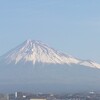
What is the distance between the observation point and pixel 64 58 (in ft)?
290

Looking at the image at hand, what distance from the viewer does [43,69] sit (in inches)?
3346

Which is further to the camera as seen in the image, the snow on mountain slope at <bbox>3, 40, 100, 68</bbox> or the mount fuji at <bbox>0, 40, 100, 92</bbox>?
the snow on mountain slope at <bbox>3, 40, 100, 68</bbox>

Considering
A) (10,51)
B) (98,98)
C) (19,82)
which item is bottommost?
(98,98)

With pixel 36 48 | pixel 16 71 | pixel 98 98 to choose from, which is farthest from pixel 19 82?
pixel 98 98

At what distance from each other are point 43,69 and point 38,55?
230 centimetres

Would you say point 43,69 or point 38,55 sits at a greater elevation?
point 38,55

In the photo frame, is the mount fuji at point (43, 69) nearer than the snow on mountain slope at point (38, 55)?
Yes

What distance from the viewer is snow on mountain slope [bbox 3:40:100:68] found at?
85.1 meters

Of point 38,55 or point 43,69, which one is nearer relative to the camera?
point 43,69

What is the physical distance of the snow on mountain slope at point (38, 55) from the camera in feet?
279

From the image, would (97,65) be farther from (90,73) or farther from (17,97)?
(17,97)

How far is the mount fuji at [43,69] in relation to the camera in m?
78.9

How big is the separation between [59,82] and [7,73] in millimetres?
5699

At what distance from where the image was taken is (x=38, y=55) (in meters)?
86.6
